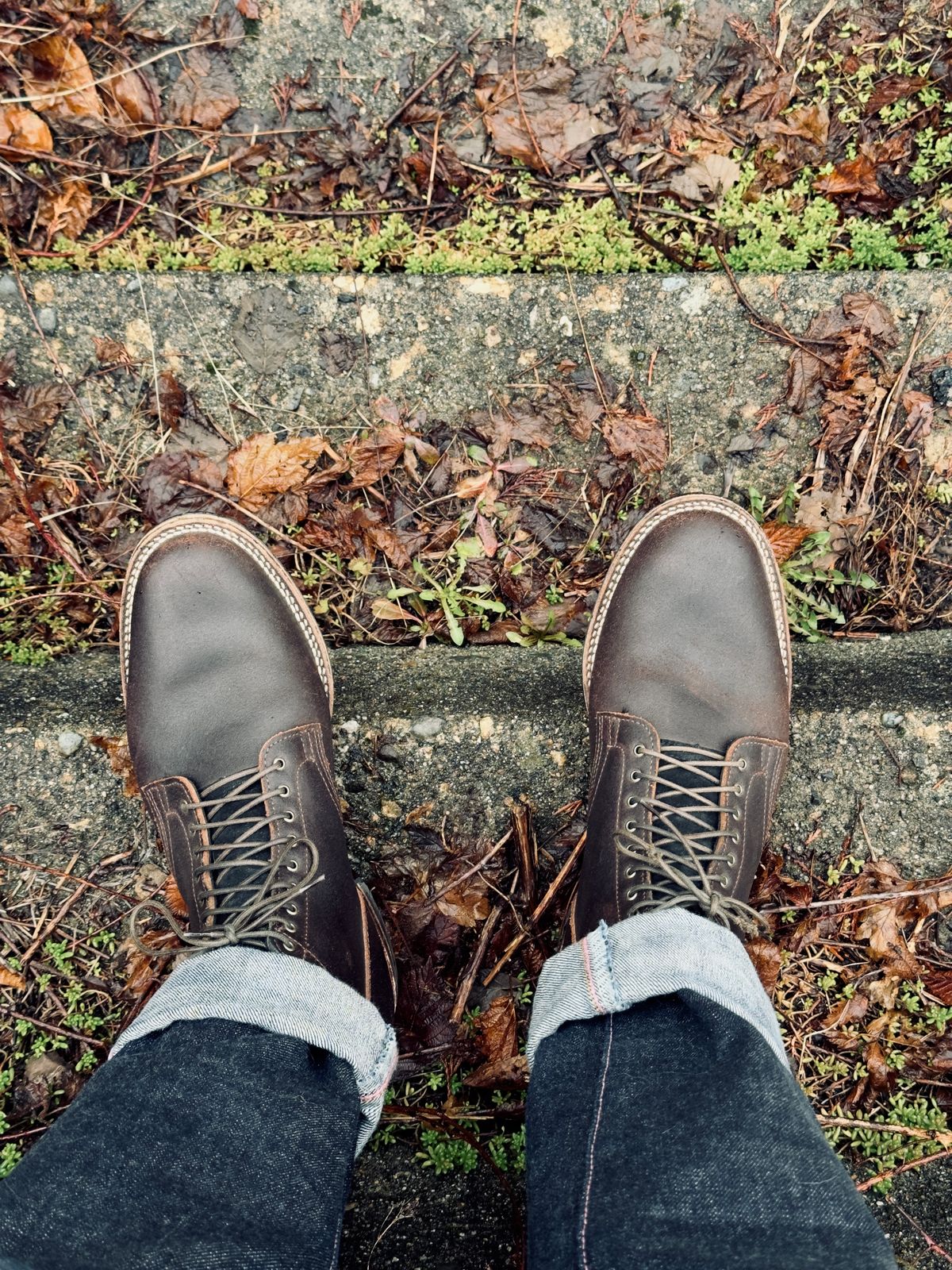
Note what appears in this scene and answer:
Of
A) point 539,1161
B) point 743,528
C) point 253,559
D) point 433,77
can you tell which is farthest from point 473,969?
point 433,77

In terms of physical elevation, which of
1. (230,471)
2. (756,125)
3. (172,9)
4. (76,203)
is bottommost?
(230,471)

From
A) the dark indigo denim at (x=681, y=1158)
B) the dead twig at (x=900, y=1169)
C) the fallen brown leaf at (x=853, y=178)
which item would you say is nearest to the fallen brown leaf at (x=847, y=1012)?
the dead twig at (x=900, y=1169)

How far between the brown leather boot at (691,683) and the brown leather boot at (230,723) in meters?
0.67

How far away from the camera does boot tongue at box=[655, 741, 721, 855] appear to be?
1.96m

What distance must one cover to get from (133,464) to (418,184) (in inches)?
42.0

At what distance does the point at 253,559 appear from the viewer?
2.04m

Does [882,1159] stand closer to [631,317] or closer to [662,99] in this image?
[631,317]

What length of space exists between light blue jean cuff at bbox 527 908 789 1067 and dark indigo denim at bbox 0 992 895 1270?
32 millimetres

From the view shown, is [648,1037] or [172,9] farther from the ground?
[172,9]

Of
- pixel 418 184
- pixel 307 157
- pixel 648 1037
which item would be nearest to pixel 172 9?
pixel 307 157

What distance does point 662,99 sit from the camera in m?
2.11

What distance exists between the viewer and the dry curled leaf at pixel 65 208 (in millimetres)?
2082

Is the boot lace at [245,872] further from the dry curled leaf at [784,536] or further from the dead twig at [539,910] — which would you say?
the dry curled leaf at [784,536]

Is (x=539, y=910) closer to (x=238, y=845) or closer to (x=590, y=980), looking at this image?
(x=590, y=980)
